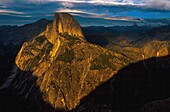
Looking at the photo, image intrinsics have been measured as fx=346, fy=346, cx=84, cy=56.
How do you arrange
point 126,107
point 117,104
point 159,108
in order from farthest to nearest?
point 117,104, point 126,107, point 159,108

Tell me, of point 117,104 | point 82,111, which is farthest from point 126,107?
point 82,111

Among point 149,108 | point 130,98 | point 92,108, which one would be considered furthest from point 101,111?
point 149,108

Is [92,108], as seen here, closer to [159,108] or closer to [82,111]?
[82,111]

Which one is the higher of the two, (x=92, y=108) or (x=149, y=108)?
(x=149, y=108)

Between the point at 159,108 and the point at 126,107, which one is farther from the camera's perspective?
the point at 126,107

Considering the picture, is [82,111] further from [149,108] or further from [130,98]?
[149,108]

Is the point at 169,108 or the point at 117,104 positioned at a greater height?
the point at 169,108

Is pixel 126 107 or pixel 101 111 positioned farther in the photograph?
pixel 101 111

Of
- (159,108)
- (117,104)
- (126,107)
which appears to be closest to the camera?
(159,108)
